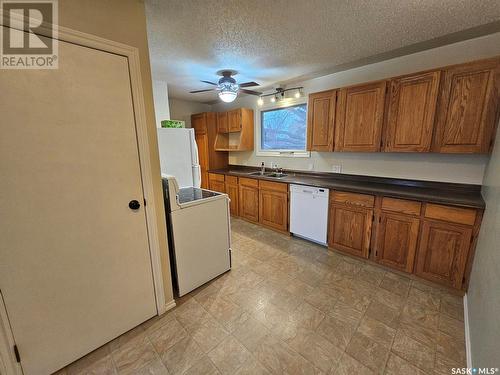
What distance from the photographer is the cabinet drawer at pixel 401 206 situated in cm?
207

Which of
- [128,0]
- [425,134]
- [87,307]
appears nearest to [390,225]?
[425,134]

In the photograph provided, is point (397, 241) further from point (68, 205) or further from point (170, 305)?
point (68, 205)

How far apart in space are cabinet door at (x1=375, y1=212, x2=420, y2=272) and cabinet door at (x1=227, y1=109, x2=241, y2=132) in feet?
9.58

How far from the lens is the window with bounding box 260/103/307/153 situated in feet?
11.5

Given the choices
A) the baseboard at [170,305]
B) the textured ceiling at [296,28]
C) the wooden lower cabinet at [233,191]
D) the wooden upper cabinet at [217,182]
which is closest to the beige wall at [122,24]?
the textured ceiling at [296,28]

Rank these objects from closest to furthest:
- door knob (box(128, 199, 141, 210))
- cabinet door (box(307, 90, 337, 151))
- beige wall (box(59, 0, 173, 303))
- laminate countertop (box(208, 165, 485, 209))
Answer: beige wall (box(59, 0, 173, 303)), door knob (box(128, 199, 141, 210)), laminate countertop (box(208, 165, 485, 209)), cabinet door (box(307, 90, 337, 151))

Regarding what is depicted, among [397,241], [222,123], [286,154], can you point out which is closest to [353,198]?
[397,241]

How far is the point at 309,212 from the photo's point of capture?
2.92 metres

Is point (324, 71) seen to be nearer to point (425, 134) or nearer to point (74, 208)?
point (425, 134)

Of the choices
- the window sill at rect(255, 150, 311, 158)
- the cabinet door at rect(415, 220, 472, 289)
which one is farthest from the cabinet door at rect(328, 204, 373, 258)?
the window sill at rect(255, 150, 311, 158)

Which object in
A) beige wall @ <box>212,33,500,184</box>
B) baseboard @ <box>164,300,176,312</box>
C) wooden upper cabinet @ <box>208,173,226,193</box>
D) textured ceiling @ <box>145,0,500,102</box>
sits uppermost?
textured ceiling @ <box>145,0,500,102</box>

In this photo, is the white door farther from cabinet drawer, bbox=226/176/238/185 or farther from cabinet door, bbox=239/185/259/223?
cabinet drawer, bbox=226/176/238/185

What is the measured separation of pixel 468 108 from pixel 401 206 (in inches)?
41.0

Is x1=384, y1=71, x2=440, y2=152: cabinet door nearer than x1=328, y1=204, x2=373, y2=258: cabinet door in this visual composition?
Yes
